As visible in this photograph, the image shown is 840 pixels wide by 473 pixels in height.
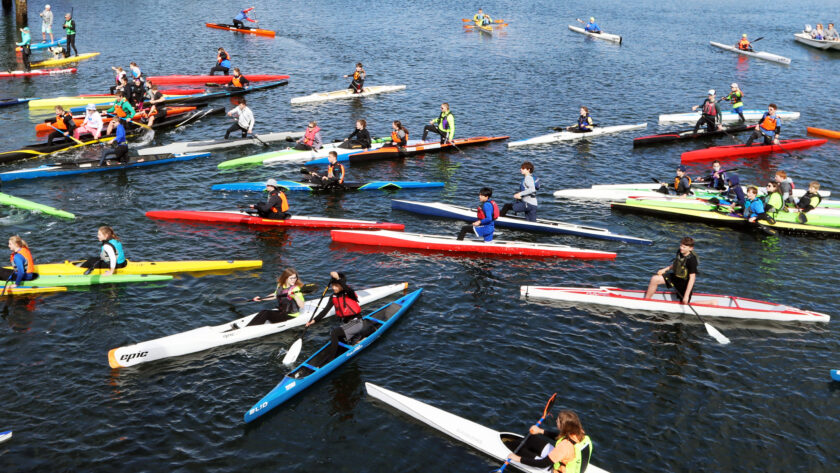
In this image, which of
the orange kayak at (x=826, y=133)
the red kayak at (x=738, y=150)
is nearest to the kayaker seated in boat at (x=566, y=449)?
the red kayak at (x=738, y=150)

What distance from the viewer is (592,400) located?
661 inches

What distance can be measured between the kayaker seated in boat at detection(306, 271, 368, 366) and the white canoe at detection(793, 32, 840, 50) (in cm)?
6396

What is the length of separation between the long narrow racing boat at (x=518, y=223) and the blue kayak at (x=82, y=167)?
1204 centimetres

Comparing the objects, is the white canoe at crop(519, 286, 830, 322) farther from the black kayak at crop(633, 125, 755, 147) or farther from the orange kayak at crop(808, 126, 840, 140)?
the orange kayak at crop(808, 126, 840, 140)

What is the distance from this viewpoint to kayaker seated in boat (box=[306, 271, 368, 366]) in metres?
17.8

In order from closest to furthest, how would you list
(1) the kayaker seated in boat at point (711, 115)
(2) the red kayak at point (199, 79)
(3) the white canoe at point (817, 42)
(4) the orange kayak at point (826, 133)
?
(1) the kayaker seated in boat at point (711, 115), (4) the orange kayak at point (826, 133), (2) the red kayak at point (199, 79), (3) the white canoe at point (817, 42)

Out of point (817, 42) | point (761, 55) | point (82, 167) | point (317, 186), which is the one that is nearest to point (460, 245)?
point (317, 186)

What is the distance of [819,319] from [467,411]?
37.7 feet

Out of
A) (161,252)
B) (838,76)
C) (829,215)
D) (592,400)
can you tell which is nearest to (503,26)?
(838,76)

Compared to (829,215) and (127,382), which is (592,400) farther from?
(829,215)

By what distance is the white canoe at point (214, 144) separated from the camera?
33.1 meters

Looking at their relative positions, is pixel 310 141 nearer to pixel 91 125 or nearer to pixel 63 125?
pixel 91 125

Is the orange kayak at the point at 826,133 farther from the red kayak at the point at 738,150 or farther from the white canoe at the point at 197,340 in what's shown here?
the white canoe at the point at 197,340

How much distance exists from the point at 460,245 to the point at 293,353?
860 centimetres
